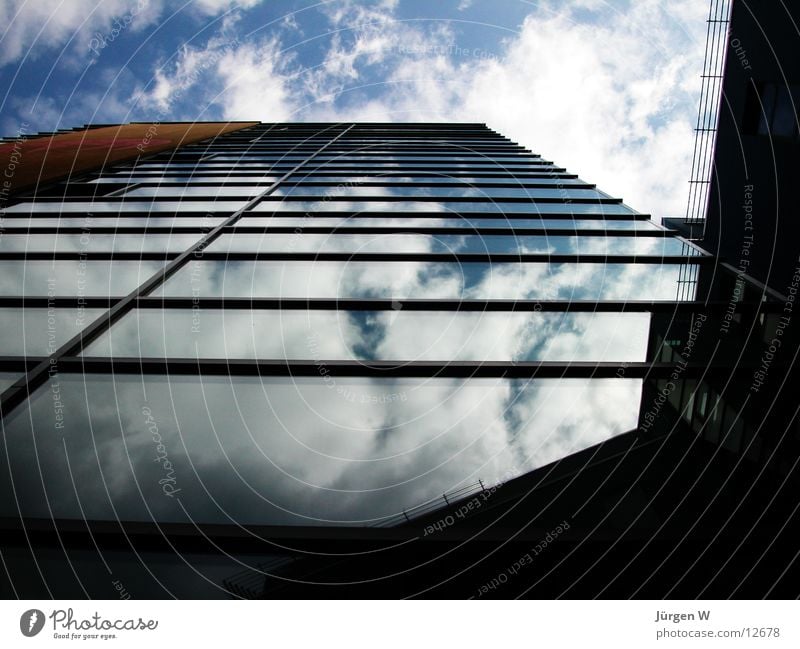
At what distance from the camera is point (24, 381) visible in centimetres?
531

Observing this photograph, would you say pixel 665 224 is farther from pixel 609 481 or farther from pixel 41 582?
pixel 41 582

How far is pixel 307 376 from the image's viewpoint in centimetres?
569

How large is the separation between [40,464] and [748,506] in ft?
20.4

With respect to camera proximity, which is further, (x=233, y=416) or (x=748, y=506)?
(x=233, y=416)

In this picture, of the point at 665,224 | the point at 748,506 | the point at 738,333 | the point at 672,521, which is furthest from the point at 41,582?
the point at 665,224

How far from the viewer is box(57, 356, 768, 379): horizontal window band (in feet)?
18.6

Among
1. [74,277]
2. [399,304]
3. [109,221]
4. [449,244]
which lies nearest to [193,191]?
[109,221]

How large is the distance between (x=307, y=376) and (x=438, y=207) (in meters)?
6.88

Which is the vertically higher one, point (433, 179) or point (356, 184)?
point (433, 179)

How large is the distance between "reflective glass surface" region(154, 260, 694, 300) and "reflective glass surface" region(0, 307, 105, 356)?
109cm

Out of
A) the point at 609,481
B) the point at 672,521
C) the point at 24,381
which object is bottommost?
the point at 672,521

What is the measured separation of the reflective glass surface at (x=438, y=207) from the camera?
1127 cm

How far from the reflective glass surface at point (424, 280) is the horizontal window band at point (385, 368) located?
1.65m

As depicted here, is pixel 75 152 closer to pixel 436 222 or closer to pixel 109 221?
pixel 109 221
